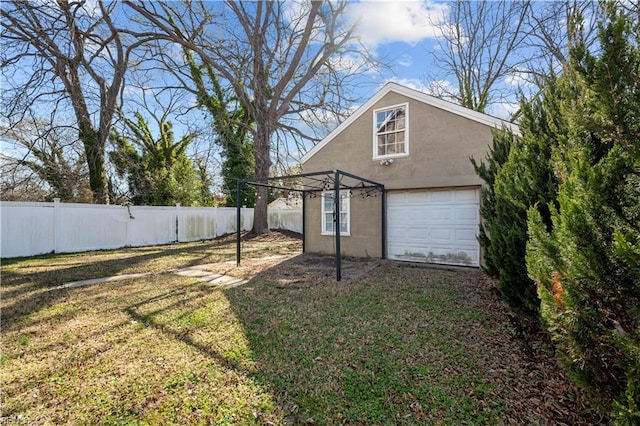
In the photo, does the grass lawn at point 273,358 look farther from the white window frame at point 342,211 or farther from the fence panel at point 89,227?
the fence panel at point 89,227

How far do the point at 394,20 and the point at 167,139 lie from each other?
14.5m

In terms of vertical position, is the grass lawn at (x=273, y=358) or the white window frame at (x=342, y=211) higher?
the white window frame at (x=342, y=211)

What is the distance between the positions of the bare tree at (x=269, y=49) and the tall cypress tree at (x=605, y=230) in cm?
1059

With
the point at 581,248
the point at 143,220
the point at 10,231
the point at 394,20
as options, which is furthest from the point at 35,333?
the point at 394,20

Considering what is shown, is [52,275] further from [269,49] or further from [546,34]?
[546,34]

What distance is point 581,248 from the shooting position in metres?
2.07

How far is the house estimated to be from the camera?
7.88 meters

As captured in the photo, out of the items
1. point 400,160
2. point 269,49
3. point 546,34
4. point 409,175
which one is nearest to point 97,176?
point 269,49

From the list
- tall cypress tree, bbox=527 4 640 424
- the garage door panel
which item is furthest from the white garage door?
tall cypress tree, bbox=527 4 640 424

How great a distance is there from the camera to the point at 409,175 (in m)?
8.69

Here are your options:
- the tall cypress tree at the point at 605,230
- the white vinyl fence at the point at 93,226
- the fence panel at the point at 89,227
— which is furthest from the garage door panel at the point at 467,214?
the fence panel at the point at 89,227

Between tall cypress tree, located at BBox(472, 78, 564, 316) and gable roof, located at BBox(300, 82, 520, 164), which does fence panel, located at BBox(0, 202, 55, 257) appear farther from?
tall cypress tree, located at BBox(472, 78, 564, 316)

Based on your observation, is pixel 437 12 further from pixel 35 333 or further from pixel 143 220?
pixel 35 333

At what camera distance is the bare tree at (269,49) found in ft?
36.5
